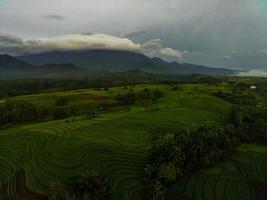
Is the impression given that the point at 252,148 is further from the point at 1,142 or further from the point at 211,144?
the point at 1,142

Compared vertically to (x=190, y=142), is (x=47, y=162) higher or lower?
lower

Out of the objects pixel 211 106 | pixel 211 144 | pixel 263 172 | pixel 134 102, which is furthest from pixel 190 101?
pixel 263 172

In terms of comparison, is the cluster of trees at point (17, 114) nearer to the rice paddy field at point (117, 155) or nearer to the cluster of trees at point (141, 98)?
the rice paddy field at point (117, 155)

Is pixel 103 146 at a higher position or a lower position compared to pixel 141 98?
lower

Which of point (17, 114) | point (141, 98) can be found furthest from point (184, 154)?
point (141, 98)

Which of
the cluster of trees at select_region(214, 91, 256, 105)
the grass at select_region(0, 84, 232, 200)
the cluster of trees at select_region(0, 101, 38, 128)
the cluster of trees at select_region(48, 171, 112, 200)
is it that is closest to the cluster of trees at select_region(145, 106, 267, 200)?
the grass at select_region(0, 84, 232, 200)

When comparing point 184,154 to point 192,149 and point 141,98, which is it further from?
point 141,98

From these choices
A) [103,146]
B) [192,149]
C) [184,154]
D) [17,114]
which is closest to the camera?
[184,154]
